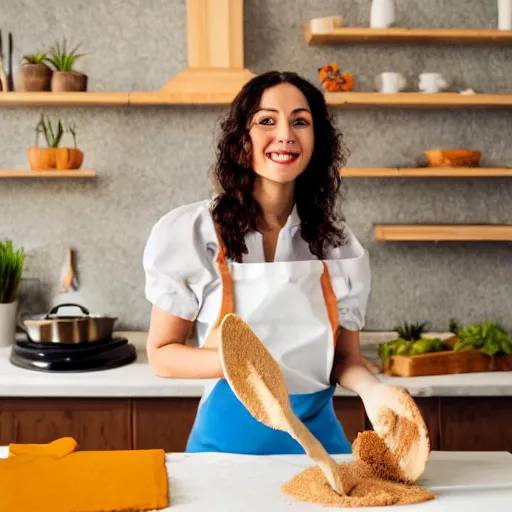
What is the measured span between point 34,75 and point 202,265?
144 centimetres

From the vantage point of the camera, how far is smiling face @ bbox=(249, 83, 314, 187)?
149 centimetres

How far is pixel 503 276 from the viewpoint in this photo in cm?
285

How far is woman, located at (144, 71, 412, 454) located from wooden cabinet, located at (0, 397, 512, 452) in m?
0.62

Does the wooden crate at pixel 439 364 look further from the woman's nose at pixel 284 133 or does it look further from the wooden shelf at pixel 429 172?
the woman's nose at pixel 284 133

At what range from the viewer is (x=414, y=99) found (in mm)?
2574

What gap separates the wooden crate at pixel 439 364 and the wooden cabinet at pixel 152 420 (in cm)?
12

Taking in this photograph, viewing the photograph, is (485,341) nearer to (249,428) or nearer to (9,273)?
(249,428)

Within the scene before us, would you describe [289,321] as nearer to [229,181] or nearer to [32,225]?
[229,181]

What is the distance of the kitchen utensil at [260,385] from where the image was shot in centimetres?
104

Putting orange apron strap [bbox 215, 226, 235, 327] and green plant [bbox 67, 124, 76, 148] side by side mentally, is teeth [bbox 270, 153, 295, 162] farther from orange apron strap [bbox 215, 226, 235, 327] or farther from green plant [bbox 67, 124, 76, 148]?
green plant [bbox 67, 124, 76, 148]

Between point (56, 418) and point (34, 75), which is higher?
point (34, 75)

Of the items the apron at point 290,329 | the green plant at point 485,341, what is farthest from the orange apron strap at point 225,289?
the green plant at point 485,341

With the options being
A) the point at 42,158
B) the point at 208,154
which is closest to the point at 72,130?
the point at 42,158

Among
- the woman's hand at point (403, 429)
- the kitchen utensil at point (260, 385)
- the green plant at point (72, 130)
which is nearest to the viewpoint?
the kitchen utensil at point (260, 385)
